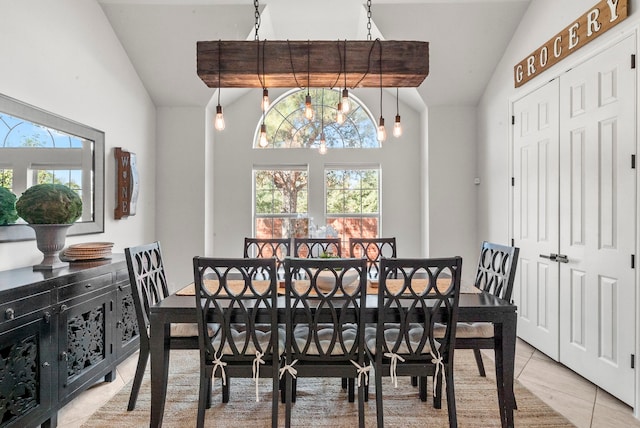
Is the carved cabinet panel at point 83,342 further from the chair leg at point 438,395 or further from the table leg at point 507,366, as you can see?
the table leg at point 507,366

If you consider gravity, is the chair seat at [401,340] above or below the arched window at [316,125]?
below

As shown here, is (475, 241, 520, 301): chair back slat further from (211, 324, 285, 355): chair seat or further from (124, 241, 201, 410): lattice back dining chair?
(124, 241, 201, 410): lattice back dining chair

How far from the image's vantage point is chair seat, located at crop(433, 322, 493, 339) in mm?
2217

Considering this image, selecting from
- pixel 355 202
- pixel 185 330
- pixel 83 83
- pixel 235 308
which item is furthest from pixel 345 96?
pixel 355 202

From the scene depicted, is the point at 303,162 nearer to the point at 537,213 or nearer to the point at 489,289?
the point at 537,213

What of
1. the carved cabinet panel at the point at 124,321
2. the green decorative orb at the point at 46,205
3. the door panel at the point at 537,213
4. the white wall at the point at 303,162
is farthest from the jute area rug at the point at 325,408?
the white wall at the point at 303,162

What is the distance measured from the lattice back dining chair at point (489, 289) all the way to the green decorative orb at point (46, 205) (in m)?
2.57

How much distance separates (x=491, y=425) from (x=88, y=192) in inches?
139

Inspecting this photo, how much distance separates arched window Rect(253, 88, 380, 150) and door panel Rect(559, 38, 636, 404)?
2496mm

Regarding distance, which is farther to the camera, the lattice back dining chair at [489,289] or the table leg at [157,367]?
the lattice back dining chair at [489,289]

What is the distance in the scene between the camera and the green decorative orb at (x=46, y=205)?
234 centimetres

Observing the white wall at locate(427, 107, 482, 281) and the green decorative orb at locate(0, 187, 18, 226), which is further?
the white wall at locate(427, 107, 482, 281)

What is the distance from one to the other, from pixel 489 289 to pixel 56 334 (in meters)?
2.80

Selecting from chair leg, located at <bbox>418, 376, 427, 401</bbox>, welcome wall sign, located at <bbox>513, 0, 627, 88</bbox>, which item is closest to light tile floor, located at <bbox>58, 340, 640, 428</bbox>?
chair leg, located at <bbox>418, 376, 427, 401</bbox>
